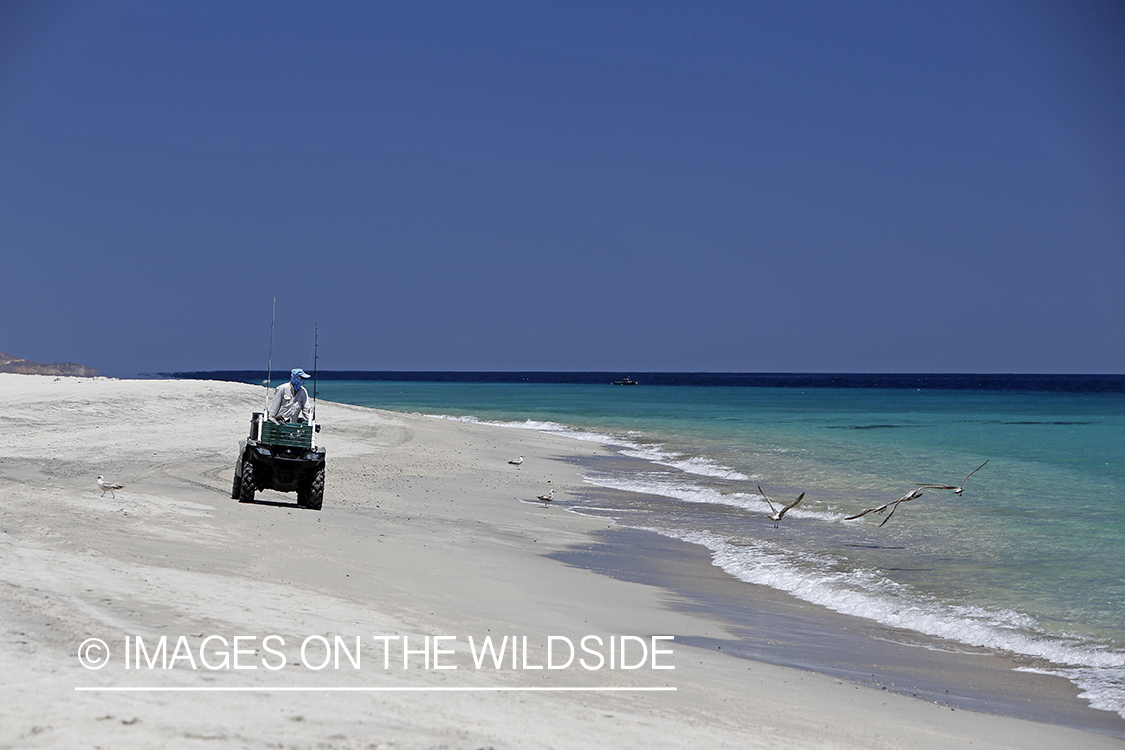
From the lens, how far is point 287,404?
1195 centimetres

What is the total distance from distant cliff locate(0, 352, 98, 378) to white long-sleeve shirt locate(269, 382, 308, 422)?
5525cm

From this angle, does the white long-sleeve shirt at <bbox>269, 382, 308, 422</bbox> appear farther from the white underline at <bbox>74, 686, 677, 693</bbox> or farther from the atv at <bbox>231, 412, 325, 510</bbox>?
the white underline at <bbox>74, 686, 677, 693</bbox>

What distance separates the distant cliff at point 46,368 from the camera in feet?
202

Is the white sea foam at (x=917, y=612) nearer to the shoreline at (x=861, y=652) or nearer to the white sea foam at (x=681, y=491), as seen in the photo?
the shoreline at (x=861, y=652)

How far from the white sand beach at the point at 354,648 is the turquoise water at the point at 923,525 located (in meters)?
2.26

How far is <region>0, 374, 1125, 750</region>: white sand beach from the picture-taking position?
4.21m

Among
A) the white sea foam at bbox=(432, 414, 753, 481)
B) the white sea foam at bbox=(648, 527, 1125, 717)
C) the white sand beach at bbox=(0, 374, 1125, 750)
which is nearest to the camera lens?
the white sand beach at bbox=(0, 374, 1125, 750)

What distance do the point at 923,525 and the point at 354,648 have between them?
458 inches

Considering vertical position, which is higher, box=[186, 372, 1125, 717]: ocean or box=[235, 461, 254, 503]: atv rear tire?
box=[235, 461, 254, 503]: atv rear tire

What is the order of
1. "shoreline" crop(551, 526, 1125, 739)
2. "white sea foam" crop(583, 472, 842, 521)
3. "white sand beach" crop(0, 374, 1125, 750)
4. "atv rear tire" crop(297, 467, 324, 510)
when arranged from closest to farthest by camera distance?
"white sand beach" crop(0, 374, 1125, 750) → "shoreline" crop(551, 526, 1125, 739) → "atv rear tire" crop(297, 467, 324, 510) → "white sea foam" crop(583, 472, 842, 521)

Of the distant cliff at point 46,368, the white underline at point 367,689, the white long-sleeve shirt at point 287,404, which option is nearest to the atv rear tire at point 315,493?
the white long-sleeve shirt at point 287,404

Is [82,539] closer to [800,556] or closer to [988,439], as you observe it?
[800,556]

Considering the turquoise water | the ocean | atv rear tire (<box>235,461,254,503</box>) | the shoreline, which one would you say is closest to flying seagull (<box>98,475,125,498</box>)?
atv rear tire (<box>235,461,254,503</box>)

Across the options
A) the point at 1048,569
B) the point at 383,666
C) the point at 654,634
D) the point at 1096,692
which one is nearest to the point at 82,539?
the point at 383,666
